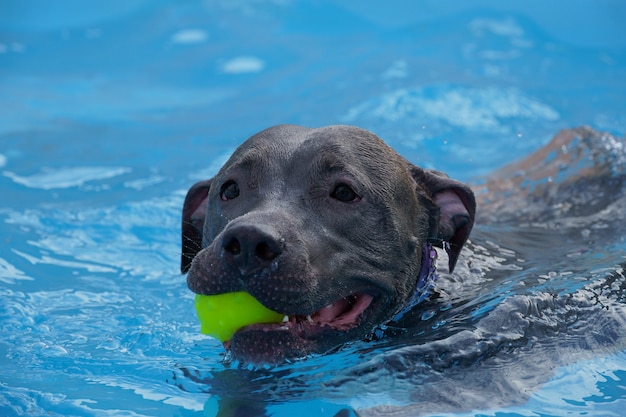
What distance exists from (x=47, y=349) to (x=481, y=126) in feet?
20.3

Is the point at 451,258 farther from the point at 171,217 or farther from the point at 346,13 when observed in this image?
the point at 346,13

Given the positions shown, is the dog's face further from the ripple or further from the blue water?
the ripple

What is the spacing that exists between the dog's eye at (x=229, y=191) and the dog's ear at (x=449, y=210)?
1079mm

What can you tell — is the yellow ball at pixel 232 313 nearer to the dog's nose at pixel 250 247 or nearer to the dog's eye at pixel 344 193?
the dog's nose at pixel 250 247

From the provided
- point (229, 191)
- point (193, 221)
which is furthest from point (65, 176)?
point (229, 191)

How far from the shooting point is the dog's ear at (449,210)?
5.26 m

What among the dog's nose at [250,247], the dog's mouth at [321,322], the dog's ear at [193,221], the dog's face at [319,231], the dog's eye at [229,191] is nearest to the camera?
the dog's nose at [250,247]

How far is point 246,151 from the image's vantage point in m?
4.92

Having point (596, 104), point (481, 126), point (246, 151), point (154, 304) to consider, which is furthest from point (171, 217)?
point (596, 104)

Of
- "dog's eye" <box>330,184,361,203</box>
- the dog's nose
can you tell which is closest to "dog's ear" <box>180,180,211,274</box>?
"dog's eye" <box>330,184,361,203</box>

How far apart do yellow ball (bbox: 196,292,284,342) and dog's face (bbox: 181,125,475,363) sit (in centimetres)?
6

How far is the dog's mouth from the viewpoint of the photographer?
429 cm

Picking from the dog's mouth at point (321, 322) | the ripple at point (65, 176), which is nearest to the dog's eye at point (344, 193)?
the dog's mouth at point (321, 322)

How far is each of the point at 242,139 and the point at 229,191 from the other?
5065 millimetres
